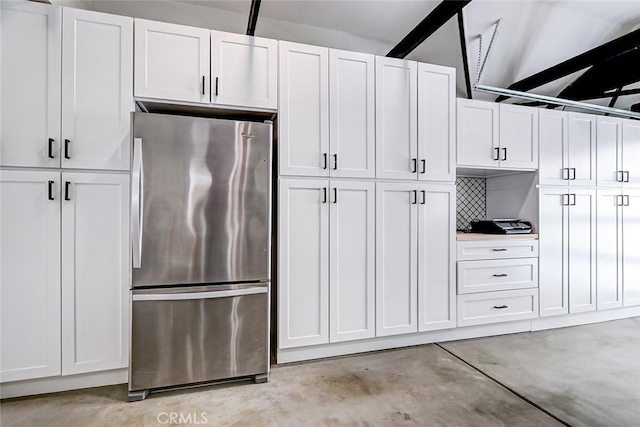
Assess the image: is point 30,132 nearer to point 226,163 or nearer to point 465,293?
point 226,163

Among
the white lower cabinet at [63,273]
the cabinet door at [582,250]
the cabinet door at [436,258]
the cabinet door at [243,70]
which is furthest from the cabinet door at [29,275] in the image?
the cabinet door at [582,250]

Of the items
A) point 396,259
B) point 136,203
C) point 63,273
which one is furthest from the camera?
point 396,259

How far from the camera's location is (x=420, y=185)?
2.72 m

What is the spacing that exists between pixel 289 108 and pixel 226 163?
69 centimetres

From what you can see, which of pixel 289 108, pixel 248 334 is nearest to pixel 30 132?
pixel 289 108

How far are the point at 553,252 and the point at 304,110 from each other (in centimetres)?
285

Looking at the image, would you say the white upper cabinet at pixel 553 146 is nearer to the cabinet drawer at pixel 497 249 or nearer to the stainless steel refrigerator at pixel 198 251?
the cabinet drawer at pixel 497 249

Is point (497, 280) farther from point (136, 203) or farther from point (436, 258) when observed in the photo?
point (136, 203)

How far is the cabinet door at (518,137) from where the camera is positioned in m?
3.07

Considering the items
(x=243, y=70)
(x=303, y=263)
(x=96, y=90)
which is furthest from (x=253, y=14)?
(x=303, y=263)

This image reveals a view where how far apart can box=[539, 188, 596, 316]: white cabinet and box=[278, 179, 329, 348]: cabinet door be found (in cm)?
228

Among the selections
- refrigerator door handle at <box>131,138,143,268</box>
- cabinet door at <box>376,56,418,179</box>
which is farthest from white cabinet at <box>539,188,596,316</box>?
refrigerator door handle at <box>131,138,143,268</box>

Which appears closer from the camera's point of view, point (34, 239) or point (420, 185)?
point (34, 239)

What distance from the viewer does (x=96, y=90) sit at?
2051 millimetres
